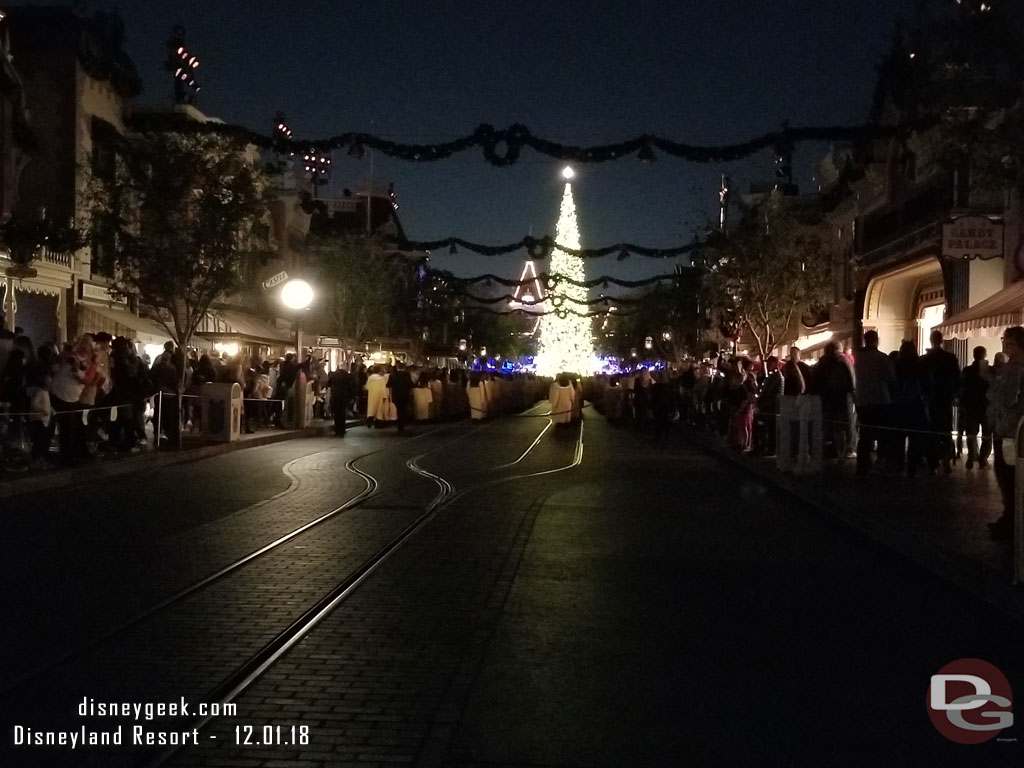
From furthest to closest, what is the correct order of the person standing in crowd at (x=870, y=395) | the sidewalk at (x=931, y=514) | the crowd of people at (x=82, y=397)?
the crowd of people at (x=82, y=397), the person standing in crowd at (x=870, y=395), the sidewalk at (x=931, y=514)

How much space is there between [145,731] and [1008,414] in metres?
8.07

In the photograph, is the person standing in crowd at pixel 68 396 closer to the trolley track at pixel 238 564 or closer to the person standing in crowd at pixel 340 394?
the trolley track at pixel 238 564

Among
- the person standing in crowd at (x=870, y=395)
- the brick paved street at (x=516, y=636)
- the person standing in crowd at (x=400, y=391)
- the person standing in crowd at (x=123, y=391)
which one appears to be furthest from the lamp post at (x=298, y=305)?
the person standing in crowd at (x=870, y=395)

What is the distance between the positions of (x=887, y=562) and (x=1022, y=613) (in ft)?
9.21

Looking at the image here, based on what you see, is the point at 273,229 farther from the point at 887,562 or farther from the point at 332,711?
the point at 332,711

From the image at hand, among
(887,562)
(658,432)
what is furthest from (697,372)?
(887,562)

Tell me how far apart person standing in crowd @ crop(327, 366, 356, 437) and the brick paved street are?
52.2 ft

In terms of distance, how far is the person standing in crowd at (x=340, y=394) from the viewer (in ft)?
102

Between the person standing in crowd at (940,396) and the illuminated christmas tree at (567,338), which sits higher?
the illuminated christmas tree at (567,338)

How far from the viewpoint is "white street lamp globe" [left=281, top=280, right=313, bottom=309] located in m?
32.8

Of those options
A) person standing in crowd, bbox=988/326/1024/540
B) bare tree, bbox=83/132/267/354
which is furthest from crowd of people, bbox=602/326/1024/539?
bare tree, bbox=83/132/267/354

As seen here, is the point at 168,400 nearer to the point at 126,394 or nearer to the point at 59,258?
the point at 126,394

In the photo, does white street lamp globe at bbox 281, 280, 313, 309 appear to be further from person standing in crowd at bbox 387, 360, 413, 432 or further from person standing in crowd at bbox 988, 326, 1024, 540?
person standing in crowd at bbox 988, 326, 1024, 540

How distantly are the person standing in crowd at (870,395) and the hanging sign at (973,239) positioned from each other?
16.6 ft
